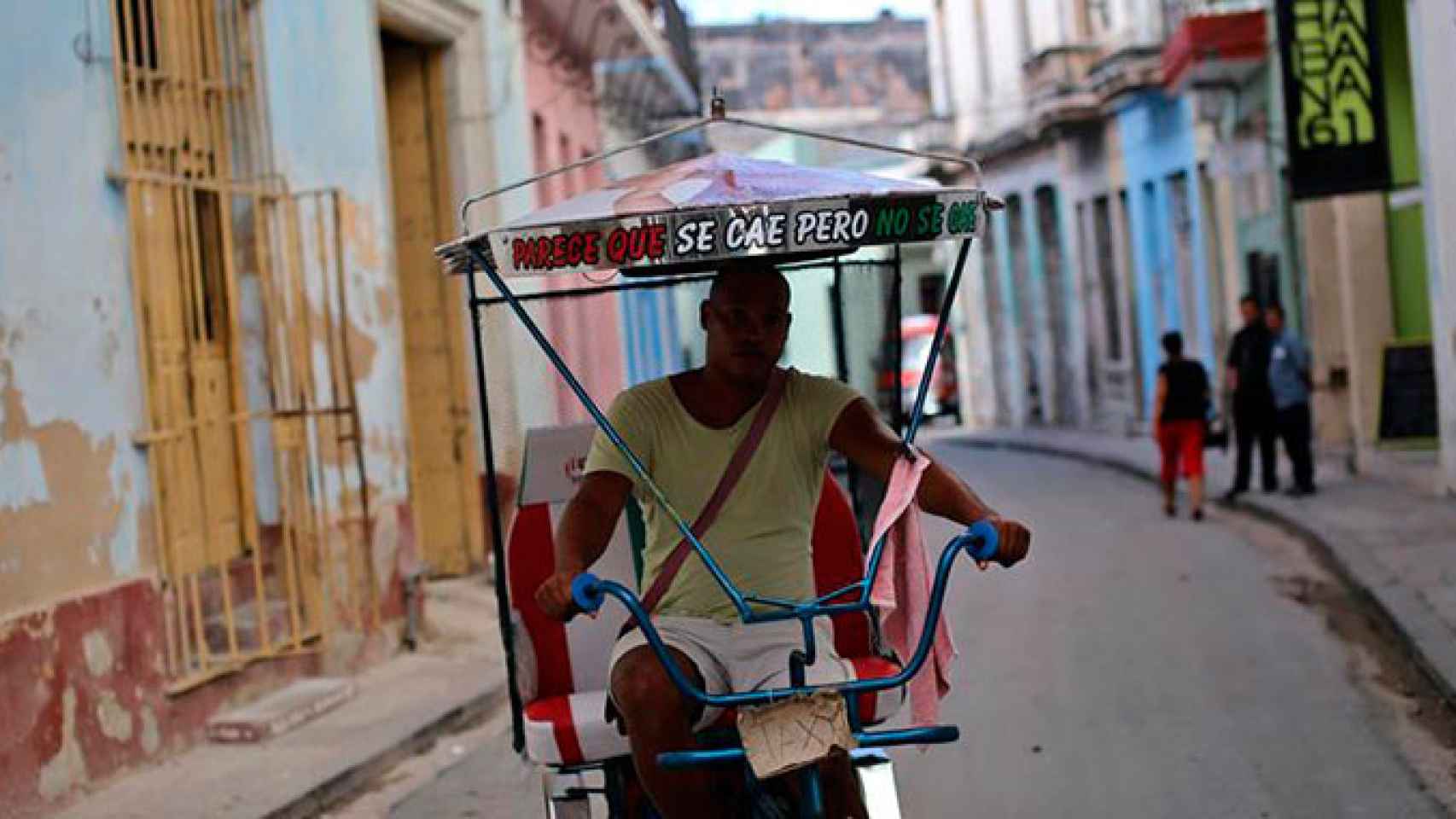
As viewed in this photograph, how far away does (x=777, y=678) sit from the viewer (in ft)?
16.8

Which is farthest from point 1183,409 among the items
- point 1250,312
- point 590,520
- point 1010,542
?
point 1010,542

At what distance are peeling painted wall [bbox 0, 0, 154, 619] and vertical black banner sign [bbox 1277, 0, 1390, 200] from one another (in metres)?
11.4

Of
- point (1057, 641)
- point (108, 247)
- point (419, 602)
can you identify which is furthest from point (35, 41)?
point (1057, 641)

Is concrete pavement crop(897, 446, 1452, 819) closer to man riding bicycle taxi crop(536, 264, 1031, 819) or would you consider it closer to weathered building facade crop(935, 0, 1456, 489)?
man riding bicycle taxi crop(536, 264, 1031, 819)

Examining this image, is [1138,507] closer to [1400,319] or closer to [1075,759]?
[1400,319]

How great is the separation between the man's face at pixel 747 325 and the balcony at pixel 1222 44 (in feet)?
61.4

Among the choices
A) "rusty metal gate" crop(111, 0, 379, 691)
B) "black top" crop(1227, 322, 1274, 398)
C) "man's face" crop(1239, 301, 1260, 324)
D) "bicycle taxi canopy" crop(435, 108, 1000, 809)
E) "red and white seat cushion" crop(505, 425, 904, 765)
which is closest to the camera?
"bicycle taxi canopy" crop(435, 108, 1000, 809)

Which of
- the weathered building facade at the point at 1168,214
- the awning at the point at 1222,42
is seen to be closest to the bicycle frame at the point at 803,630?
the weathered building facade at the point at 1168,214

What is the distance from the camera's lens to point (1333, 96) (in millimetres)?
18547

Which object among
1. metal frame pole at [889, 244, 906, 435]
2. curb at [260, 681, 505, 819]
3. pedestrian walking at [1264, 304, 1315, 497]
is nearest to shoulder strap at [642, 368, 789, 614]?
metal frame pole at [889, 244, 906, 435]

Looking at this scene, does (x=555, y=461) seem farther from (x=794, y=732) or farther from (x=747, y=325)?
(x=794, y=732)

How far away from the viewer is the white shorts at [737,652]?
5.14 m

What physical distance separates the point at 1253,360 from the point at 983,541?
1408 centimetres

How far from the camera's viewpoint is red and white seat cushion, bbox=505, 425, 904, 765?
607 centimetres
